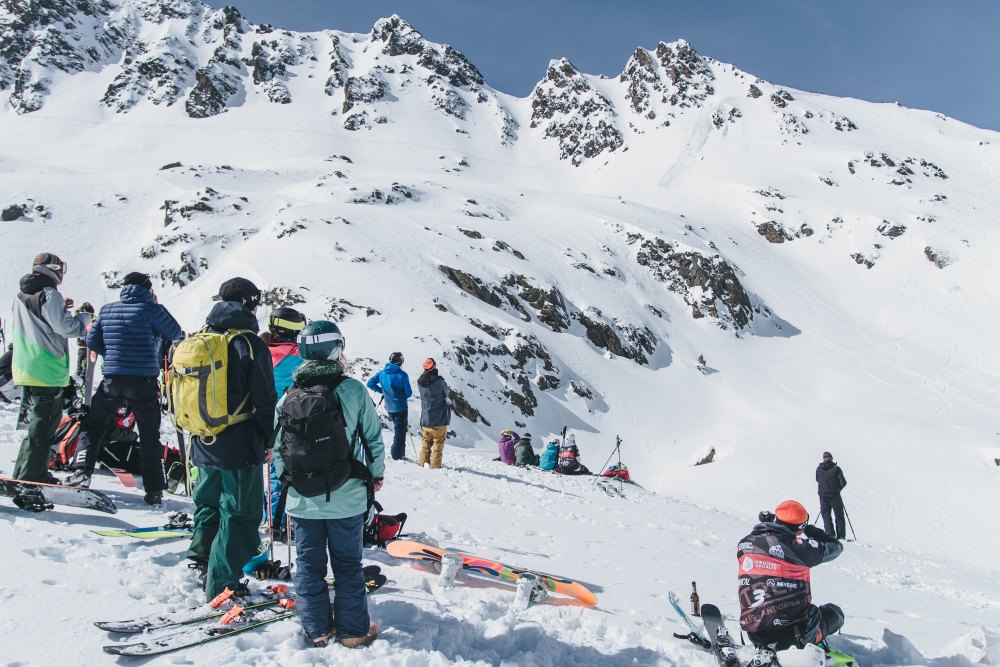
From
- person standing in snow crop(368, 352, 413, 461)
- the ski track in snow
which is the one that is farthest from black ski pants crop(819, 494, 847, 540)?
person standing in snow crop(368, 352, 413, 461)

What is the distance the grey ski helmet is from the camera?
148 inches

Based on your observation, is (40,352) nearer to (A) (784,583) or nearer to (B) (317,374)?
(B) (317,374)

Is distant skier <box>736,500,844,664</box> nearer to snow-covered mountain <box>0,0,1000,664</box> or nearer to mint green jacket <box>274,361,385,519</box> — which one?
mint green jacket <box>274,361,385,519</box>

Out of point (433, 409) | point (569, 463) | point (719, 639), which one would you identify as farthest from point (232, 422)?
point (569, 463)

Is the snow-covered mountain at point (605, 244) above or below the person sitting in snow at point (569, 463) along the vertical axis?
above

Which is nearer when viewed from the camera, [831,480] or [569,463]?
[831,480]

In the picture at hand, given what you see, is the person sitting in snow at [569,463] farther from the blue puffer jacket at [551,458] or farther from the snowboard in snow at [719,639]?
the snowboard in snow at [719,639]

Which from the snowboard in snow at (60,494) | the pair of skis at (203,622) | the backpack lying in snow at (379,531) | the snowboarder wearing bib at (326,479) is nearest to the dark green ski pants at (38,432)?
the snowboard in snow at (60,494)

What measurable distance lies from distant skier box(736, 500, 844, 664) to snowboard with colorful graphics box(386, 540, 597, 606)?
4.30ft

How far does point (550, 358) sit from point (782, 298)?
33.5 m

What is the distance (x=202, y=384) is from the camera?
398cm

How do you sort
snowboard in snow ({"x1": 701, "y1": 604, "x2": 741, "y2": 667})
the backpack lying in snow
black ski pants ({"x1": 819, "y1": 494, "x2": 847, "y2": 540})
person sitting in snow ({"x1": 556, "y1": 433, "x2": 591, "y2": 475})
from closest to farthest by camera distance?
snowboard in snow ({"x1": 701, "y1": 604, "x2": 741, "y2": 667}), the backpack lying in snow, black ski pants ({"x1": 819, "y1": 494, "x2": 847, "y2": 540}), person sitting in snow ({"x1": 556, "y1": 433, "x2": 591, "y2": 475})

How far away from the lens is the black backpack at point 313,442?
3605mm

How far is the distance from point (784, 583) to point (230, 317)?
14.9 feet
